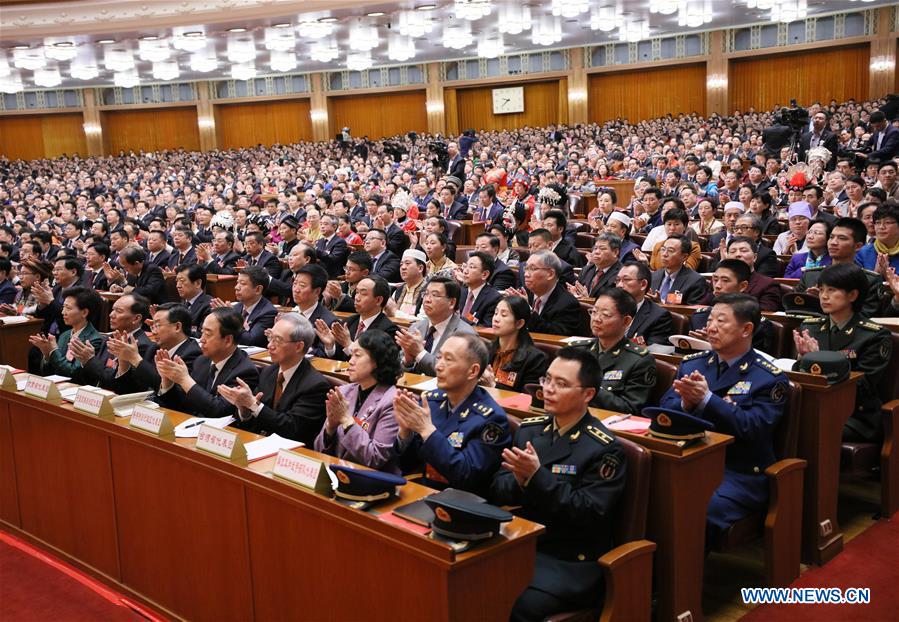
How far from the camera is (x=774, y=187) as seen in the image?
7852 mm

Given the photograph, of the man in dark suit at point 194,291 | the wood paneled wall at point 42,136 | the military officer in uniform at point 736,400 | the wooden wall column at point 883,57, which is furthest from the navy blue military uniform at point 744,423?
the wood paneled wall at point 42,136

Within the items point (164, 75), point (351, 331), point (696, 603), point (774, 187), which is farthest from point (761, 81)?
point (696, 603)

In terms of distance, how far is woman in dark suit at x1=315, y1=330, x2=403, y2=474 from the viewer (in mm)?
2502

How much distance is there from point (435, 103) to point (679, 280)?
17.3m

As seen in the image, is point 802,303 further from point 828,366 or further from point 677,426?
point 677,426

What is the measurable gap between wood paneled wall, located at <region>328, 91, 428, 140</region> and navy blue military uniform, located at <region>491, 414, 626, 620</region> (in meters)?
20.1

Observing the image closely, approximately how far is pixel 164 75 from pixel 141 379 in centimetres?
1252

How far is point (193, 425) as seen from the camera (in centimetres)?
266

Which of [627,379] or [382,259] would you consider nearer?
[627,379]

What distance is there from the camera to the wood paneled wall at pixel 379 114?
21.7m

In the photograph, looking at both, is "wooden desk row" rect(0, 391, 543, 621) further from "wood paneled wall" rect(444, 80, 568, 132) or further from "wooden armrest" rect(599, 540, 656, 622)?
"wood paneled wall" rect(444, 80, 568, 132)

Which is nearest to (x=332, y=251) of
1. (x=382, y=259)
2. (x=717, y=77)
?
(x=382, y=259)

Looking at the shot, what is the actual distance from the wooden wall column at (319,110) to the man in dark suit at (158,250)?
15330 mm

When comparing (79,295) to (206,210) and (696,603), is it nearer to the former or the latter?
(696,603)
